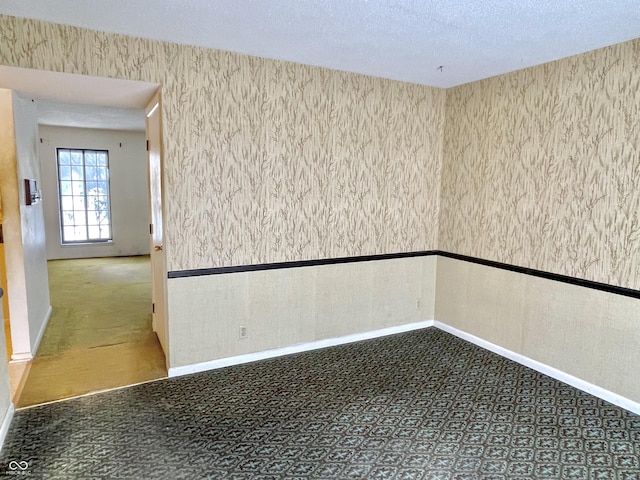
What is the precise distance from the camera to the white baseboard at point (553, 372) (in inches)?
120

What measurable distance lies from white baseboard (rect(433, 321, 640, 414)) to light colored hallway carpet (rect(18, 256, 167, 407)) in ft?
9.52

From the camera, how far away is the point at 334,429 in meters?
2.71

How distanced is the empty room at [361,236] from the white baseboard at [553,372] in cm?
2

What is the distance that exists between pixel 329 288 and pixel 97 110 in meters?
4.18

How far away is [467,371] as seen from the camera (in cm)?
360

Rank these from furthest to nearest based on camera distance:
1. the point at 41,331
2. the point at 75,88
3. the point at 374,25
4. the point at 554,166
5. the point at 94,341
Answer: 1. the point at 41,331
2. the point at 94,341
3. the point at 554,166
4. the point at 75,88
5. the point at 374,25

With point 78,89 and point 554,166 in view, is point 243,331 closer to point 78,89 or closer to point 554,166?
point 78,89

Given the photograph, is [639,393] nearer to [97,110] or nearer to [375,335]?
[375,335]

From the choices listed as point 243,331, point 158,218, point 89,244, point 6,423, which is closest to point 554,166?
point 243,331

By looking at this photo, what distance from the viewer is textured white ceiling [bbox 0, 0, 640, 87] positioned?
7.91 feet

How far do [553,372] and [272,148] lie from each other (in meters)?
3.00

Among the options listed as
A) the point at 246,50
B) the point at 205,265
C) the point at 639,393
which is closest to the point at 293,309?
the point at 205,265

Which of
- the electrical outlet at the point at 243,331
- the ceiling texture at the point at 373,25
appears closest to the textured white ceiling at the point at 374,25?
the ceiling texture at the point at 373,25

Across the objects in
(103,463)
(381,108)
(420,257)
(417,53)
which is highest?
(417,53)
